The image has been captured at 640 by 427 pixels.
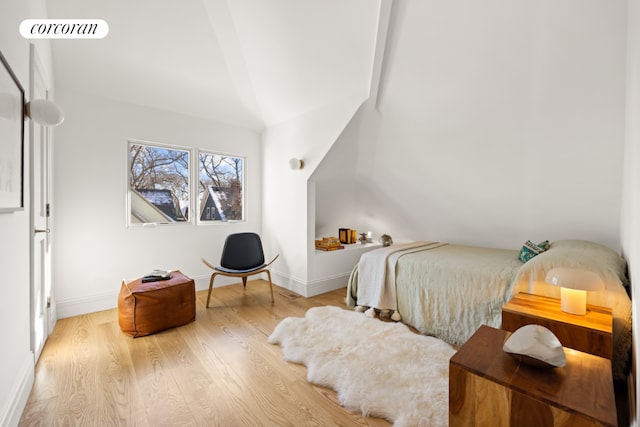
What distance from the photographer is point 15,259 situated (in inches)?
59.5

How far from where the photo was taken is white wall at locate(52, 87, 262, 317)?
2.81 metres

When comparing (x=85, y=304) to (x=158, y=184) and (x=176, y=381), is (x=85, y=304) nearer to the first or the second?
(x=158, y=184)

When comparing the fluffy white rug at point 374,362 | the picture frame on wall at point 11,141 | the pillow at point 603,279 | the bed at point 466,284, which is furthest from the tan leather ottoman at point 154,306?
the pillow at point 603,279

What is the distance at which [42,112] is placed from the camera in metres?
1.60

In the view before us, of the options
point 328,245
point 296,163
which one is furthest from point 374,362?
point 296,163

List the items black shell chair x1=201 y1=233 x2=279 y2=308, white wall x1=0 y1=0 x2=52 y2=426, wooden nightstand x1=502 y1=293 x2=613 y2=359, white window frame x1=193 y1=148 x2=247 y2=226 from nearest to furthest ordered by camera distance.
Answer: white wall x1=0 y1=0 x2=52 y2=426 < wooden nightstand x1=502 y1=293 x2=613 y2=359 < black shell chair x1=201 y1=233 x2=279 y2=308 < white window frame x1=193 y1=148 x2=247 y2=226

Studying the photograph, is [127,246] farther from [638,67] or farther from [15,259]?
[638,67]

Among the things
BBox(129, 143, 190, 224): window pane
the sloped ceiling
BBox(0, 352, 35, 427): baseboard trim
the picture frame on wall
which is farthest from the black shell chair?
the picture frame on wall

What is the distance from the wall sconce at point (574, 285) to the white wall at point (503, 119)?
4.02 feet

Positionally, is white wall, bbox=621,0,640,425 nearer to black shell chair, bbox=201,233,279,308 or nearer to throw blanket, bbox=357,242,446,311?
throw blanket, bbox=357,242,446,311

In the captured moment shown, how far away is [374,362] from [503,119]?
87.8 inches

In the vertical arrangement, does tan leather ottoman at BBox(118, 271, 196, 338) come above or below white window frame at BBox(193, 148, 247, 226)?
below

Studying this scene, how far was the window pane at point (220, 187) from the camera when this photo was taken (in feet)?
12.3

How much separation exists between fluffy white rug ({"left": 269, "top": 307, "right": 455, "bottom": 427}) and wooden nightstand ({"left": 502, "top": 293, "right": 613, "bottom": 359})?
0.60 meters
